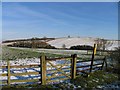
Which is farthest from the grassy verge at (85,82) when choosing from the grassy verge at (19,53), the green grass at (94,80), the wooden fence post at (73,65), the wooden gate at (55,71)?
the grassy verge at (19,53)

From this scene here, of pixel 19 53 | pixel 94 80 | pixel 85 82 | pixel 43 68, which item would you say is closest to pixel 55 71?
pixel 43 68

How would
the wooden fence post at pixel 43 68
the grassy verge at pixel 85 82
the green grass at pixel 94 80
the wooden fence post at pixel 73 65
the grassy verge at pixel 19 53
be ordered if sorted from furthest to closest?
the grassy verge at pixel 19 53 < the wooden fence post at pixel 73 65 < the green grass at pixel 94 80 < the wooden fence post at pixel 43 68 < the grassy verge at pixel 85 82

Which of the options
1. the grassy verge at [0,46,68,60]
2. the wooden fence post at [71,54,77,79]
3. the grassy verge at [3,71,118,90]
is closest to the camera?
the grassy verge at [3,71,118,90]

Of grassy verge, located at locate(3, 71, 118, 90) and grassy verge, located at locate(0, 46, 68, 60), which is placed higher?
grassy verge, located at locate(0, 46, 68, 60)

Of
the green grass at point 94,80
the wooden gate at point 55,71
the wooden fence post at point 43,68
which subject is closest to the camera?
the wooden fence post at point 43,68

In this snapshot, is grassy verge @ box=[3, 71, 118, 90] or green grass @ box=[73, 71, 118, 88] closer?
grassy verge @ box=[3, 71, 118, 90]

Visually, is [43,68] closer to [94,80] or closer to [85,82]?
[85,82]

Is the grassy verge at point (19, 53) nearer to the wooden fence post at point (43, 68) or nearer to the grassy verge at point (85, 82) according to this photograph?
the grassy verge at point (85, 82)

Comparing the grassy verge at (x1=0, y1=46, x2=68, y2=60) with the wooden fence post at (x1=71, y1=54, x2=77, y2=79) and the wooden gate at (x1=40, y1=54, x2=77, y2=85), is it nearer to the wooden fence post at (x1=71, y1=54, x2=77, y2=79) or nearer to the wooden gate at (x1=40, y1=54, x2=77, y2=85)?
the wooden gate at (x1=40, y1=54, x2=77, y2=85)

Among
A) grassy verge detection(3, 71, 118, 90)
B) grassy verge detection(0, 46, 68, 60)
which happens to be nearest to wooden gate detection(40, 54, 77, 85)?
grassy verge detection(3, 71, 118, 90)

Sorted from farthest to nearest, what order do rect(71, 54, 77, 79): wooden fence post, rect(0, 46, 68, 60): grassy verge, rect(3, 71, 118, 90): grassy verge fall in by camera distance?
rect(0, 46, 68, 60): grassy verge
rect(71, 54, 77, 79): wooden fence post
rect(3, 71, 118, 90): grassy verge

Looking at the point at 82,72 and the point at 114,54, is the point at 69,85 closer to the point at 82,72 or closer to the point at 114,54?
the point at 82,72

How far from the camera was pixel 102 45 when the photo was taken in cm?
2762

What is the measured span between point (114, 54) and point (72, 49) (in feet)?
42.0
